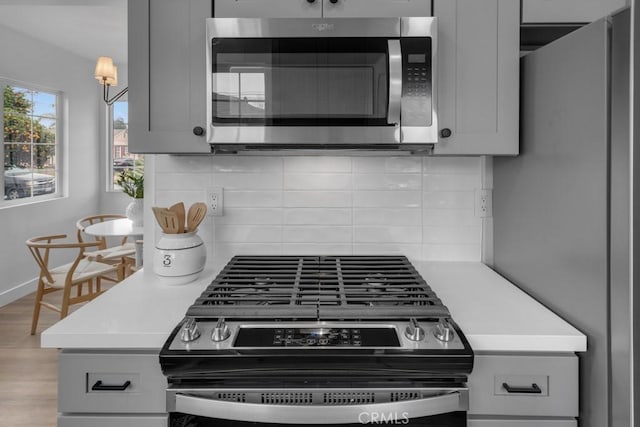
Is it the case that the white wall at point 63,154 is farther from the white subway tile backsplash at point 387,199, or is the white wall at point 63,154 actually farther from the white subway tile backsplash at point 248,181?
the white subway tile backsplash at point 387,199

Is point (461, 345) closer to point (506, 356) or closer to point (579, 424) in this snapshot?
point (506, 356)

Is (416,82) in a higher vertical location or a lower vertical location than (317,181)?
higher

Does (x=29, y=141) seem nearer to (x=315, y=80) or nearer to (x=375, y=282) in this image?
(x=315, y=80)

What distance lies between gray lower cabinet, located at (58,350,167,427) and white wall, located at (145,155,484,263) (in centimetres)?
81

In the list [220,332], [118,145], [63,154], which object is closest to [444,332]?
[220,332]

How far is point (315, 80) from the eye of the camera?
1678 mm

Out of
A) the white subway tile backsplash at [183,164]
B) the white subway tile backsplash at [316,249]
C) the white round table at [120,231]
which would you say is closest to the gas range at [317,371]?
the white subway tile backsplash at [316,249]

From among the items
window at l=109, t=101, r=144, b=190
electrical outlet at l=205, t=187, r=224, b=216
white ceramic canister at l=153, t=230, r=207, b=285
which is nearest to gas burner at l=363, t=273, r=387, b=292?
white ceramic canister at l=153, t=230, r=207, b=285

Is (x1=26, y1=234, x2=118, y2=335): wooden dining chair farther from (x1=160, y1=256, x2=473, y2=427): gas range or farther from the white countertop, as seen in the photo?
(x1=160, y1=256, x2=473, y2=427): gas range

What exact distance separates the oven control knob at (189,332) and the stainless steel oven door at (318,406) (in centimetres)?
12

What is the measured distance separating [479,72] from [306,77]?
1.91ft

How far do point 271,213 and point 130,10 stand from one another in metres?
0.89

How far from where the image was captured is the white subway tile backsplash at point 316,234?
212 cm

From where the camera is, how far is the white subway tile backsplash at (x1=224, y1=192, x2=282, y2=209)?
2.11 metres
